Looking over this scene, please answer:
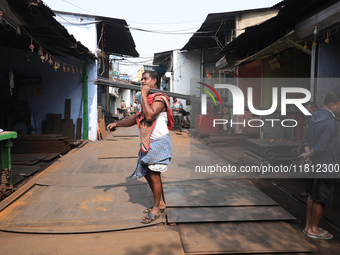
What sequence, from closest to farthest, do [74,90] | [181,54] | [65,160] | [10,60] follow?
[65,160] < [10,60] < [74,90] < [181,54]

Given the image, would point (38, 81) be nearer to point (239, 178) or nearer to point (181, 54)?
point (239, 178)

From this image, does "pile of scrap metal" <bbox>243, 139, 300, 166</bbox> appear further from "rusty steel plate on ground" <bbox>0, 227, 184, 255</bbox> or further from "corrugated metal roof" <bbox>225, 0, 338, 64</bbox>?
"rusty steel plate on ground" <bbox>0, 227, 184, 255</bbox>

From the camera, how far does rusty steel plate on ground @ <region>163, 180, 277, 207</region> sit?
3.61m

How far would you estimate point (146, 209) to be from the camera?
11.5ft

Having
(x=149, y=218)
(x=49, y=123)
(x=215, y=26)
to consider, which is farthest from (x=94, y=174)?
(x=215, y=26)

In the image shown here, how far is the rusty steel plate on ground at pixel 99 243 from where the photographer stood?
2.58 metres

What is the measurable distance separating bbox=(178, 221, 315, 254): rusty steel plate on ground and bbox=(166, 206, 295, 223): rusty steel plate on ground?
7cm

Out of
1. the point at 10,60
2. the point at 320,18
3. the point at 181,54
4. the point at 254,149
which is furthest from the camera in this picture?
the point at 181,54

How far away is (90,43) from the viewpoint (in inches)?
400

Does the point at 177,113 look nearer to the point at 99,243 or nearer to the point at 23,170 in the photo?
the point at 23,170

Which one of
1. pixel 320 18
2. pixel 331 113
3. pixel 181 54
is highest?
pixel 181 54

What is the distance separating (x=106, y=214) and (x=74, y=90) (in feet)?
25.2

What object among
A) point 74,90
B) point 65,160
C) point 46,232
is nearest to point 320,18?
point 46,232

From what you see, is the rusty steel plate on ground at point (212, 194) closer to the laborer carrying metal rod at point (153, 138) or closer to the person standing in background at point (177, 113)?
the laborer carrying metal rod at point (153, 138)
